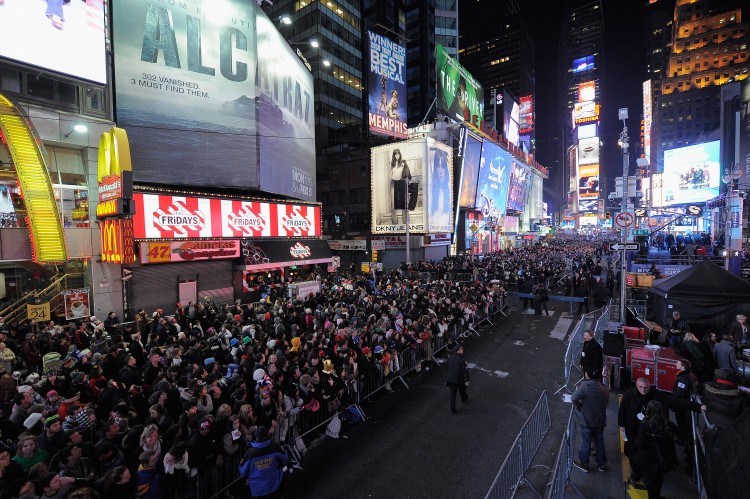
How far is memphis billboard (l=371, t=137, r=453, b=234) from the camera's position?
38.8m

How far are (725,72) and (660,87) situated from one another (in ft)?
56.3

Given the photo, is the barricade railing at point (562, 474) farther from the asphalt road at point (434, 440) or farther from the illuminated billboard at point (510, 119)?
the illuminated billboard at point (510, 119)

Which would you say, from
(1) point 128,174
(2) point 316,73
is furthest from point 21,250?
Answer: (2) point 316,73

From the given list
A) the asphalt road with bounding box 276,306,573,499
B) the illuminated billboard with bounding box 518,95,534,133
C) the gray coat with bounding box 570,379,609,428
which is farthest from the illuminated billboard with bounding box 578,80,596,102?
the gray coat with bounding box 570,379,609,428

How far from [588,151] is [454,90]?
82302mm

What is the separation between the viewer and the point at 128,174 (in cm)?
1352

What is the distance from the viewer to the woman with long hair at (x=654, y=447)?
5437 millimetres

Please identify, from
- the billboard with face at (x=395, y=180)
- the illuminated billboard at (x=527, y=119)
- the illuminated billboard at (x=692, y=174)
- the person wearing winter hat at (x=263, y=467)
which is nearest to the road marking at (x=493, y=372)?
the person wearing winter hat at (x=263, y=467)

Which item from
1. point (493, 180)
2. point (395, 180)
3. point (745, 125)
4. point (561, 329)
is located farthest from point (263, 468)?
point (745, 125)

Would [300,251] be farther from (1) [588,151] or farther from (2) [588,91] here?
(2) [588,91]

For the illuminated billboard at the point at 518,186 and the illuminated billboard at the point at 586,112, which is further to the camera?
the illuminated billboard at the point at 586,112

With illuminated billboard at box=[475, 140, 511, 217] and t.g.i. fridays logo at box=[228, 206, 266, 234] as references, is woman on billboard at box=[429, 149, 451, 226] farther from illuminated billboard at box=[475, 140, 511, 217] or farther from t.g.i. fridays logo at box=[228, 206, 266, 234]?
t.g.i. fridays logo at box=[228, 206, 266, 234]

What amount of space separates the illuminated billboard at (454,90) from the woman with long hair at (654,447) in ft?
137

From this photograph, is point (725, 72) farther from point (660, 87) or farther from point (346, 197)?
point (346, 197)
